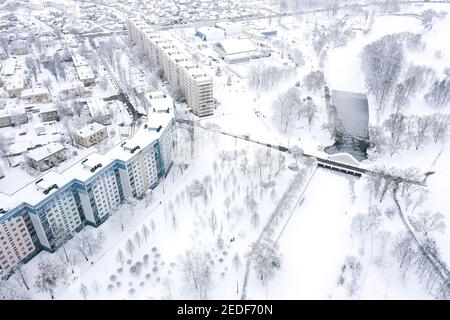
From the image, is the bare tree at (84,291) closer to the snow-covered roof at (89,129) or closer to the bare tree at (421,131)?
the snow-covered roof at (89,129)

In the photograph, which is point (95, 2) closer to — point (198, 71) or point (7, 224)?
point (198, 71)

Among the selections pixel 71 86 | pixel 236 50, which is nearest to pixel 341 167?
pixel 236 50

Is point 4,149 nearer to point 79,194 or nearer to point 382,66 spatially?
point 79,194

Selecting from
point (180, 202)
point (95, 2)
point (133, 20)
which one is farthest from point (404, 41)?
point (95, 2)

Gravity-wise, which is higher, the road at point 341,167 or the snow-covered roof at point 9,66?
the snow-covered roof at point 9,66

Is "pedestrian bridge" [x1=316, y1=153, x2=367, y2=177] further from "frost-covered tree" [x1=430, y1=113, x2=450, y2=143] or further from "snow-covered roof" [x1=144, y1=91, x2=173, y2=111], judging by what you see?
"snow-covered roof" [x1=144, y1=91, x2=173, y2=111]

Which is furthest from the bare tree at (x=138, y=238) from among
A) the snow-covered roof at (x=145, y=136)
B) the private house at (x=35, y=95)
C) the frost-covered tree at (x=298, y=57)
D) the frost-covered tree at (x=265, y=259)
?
the frost-covered tree at (x=298, y=57)
